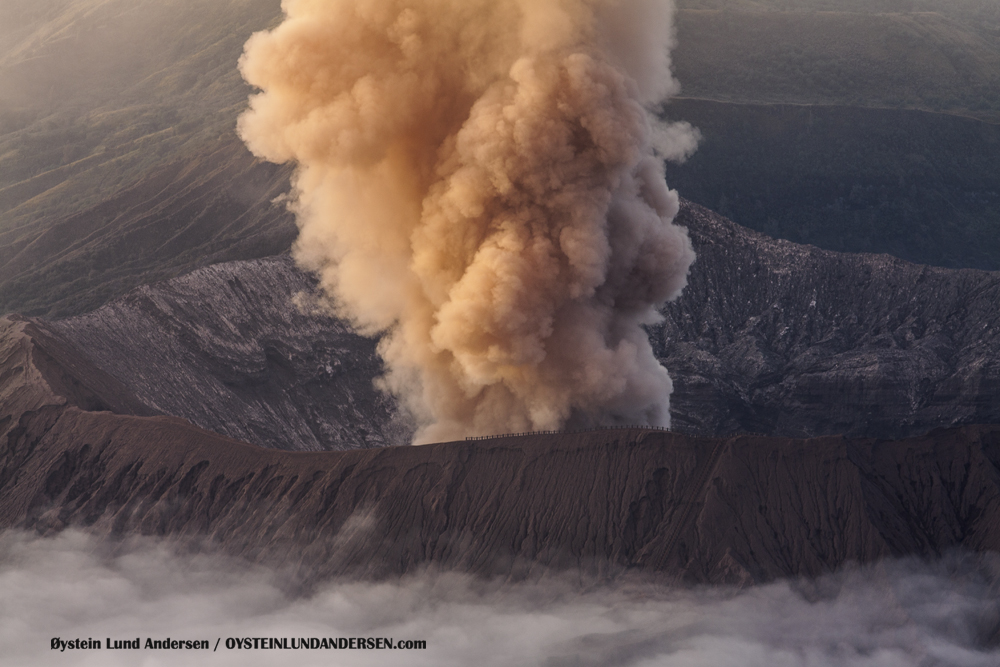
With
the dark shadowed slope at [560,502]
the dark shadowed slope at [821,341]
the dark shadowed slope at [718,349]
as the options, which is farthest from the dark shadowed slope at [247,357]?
the dark shadowed slope at [821,341]

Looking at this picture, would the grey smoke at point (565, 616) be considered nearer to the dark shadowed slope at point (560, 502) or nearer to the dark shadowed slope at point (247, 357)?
the dark shadowed slope at point (560, 502)

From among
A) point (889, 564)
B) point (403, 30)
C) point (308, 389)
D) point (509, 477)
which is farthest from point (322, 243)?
point (889, 564)

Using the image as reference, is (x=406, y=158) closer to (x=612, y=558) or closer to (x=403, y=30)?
(x=403, y=30)

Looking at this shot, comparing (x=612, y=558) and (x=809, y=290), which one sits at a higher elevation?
(x=809, y=290)

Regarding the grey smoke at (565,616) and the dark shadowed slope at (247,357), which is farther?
the dark shadowed slope at (247,357)

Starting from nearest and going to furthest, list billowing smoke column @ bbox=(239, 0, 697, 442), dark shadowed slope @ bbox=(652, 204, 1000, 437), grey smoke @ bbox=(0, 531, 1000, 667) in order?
1. grey smoke @ bbox=(0, 531, 1000, 667)
2. billowing smoke column @ bbox=(239, 0, 697, 442)
3. dark shadowed slope @ bbox=(652, 204, 1000, 437)

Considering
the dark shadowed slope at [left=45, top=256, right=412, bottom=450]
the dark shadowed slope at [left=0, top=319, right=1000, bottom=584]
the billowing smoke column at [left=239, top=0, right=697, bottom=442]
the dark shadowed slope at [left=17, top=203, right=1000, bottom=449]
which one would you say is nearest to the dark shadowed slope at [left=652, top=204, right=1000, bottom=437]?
the dark shadowed slope at [left=17, top=203, right=1000, bottom=449]

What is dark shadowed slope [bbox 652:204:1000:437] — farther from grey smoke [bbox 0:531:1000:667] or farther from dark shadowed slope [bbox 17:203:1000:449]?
grey smoke [bbox 0:531:1000:667]
